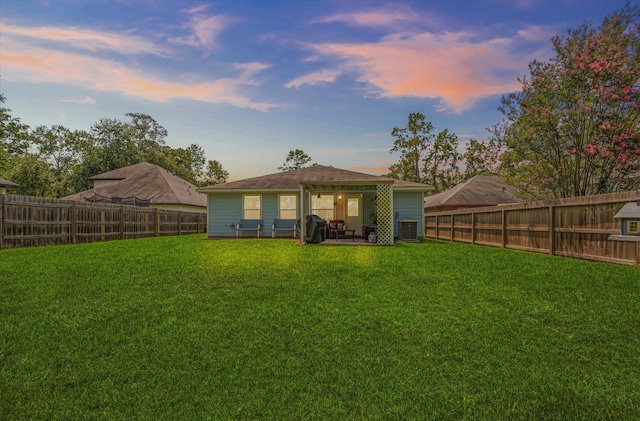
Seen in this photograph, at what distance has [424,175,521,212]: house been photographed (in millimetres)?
27516

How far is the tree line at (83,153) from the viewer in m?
35.2

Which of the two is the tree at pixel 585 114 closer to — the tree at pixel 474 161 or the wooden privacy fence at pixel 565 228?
the wooden privacy fence at pixel 565 228

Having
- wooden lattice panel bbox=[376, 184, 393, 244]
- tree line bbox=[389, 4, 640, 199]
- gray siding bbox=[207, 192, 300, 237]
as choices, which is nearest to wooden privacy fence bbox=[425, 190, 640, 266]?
tree line bbox=[389, 4, 640, 199]

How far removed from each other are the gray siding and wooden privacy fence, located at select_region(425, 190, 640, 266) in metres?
9.56

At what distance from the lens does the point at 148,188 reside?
3038 centimetres

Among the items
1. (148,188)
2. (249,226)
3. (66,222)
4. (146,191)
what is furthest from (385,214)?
(148,188)

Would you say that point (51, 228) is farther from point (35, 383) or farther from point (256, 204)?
point (35, 383)

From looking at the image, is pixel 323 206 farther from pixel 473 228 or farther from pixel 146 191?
pixel 146 191

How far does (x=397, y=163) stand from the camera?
4247cm

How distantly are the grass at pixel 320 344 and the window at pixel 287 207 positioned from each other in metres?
10.5

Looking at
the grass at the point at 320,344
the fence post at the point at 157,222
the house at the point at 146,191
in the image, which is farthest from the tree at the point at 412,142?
the grass at the point at 320,344

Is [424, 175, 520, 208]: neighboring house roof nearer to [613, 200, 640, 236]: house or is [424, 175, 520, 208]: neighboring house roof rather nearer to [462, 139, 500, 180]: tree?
[462, 139, 500, 180]: tree

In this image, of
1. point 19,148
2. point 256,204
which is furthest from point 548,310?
point 19,148

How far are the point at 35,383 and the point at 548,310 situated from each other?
6502 millimetres
